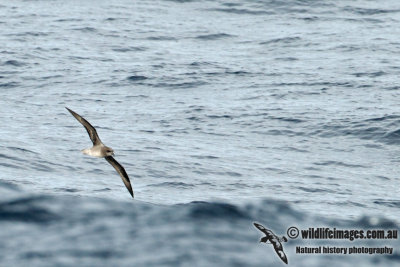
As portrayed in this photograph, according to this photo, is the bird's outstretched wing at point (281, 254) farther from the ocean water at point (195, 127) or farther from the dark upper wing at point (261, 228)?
the dark upper wing at point (261, 228)

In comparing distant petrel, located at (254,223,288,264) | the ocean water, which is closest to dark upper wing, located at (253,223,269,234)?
distant petrel, located at (254,223,288,264)

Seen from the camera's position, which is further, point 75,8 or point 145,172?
point 75,8

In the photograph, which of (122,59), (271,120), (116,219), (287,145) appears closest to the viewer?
(116,219)

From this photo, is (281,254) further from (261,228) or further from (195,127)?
(195,127)

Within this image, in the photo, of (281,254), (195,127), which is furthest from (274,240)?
(195,127)

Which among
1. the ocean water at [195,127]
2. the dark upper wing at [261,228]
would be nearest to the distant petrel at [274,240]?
the dark upper wing at [261,228]

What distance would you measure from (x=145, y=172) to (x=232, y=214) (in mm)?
3797

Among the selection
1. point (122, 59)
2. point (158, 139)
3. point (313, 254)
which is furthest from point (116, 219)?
point (122, 59)

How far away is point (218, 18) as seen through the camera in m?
35.5

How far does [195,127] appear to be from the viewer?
22.6 meters

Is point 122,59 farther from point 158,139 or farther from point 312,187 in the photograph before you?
point 312,187

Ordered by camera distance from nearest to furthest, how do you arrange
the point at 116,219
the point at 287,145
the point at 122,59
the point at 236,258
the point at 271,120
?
the point at 236,258 → the point at 116,219 → the point at 287,145 → the point at 271,120 → the point at 122,59

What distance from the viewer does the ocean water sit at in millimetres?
14938

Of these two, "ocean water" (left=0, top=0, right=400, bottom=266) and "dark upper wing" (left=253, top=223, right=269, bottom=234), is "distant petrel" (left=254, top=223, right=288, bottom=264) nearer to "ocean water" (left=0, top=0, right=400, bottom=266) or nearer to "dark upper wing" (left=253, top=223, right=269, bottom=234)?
"dark upper wing" (left=253, top=223, right=269, bottom=234)
